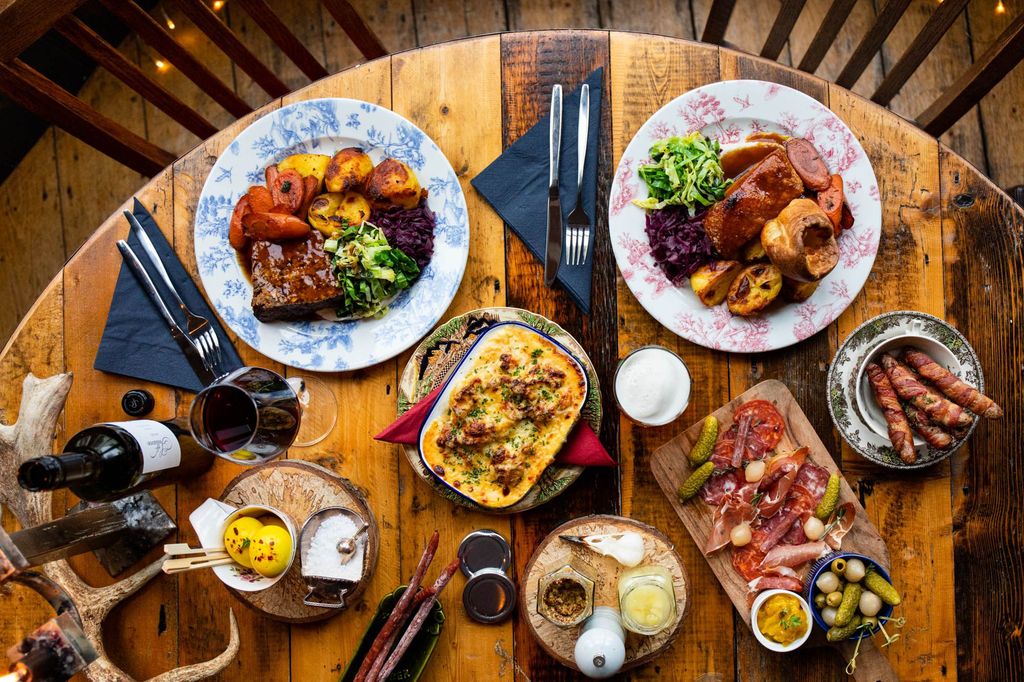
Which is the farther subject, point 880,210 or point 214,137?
point 214,137

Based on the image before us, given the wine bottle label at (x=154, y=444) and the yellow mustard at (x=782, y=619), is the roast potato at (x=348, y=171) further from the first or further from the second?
the yellow mustard at (x=782, y=619)

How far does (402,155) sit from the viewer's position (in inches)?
91.7

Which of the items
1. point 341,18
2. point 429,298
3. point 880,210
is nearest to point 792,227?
point 880,210

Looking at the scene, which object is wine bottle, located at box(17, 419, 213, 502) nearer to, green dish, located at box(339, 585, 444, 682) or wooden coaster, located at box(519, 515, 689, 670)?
green dish, located at box(339, 585, 444, 682)

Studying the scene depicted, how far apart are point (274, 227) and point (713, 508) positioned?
1640 mm

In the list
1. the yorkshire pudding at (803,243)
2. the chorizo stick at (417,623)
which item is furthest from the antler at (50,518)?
the yorkshire pudding at (803,243)

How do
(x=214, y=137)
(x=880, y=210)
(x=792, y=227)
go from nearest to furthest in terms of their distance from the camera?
(x=792, y=227) → (x=880, y=210) → (x=214, y=137)

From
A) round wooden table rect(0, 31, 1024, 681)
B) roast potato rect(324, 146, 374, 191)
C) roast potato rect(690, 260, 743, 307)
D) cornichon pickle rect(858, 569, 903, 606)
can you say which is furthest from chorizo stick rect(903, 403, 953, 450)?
roast potato rect(324, 146, 374, 191)

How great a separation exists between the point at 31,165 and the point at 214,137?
182 cm

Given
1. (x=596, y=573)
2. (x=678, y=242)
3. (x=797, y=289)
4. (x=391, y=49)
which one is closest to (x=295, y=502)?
(x=596, y=573)

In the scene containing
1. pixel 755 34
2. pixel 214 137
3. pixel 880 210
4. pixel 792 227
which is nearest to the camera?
pixel 792 227

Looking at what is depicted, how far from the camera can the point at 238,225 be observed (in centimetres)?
233

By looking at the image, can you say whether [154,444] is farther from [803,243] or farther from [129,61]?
[803,243]

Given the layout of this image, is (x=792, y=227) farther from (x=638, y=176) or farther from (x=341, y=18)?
(x=341, y=18)
